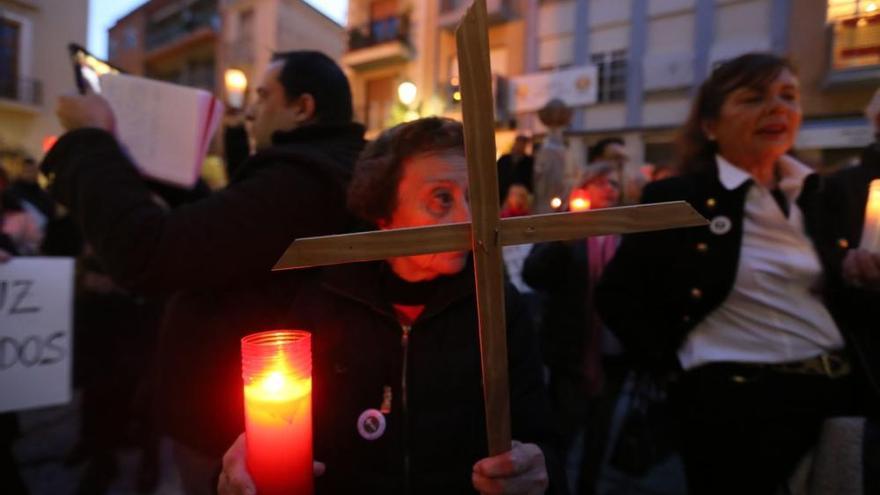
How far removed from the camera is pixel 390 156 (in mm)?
1083

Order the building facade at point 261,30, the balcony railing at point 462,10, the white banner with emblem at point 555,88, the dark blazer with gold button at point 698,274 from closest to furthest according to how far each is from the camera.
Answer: the dark blazer with gold button at point 698,274, the white banner with emblem at point 555,88, the balcony railing at point 462,10, the building facade at point 261,30

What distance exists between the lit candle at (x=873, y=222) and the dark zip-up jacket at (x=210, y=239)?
1.22 m

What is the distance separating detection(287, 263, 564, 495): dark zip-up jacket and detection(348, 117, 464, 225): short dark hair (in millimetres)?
151

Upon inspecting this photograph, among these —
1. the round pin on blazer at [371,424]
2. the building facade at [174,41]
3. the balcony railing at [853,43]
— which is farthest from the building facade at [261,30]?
the round pin on blazer at [371,424]

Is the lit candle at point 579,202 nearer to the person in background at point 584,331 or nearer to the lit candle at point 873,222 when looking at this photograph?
the person in background at point 584,331

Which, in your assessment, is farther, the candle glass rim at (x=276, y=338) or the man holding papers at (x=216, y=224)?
the man holding papers at (x=216, y=224)

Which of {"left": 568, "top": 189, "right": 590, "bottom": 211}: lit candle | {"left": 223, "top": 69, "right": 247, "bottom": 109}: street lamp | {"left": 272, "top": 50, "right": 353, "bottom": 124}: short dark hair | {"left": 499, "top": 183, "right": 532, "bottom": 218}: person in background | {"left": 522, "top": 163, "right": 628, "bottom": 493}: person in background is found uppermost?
{"left": 223, "top": 69, "right": 247, "bottom": 109}: street lamp

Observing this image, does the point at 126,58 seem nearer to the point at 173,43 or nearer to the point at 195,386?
the point at 173,43

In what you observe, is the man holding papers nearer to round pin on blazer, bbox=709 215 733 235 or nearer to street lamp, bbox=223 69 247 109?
round pin on blazer, bbox=709 215 733 235

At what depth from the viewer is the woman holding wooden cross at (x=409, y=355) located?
102 cm

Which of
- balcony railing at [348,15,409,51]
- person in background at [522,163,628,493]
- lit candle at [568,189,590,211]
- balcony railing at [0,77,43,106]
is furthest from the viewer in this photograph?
balcony railing at [348,15,409,51]

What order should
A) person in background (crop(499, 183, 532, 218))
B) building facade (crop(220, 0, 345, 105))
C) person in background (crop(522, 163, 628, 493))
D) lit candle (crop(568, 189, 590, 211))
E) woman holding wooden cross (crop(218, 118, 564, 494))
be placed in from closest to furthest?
woman holding wooden cross (crop(218, 118, 564, 494)), lit candle (crop(568, 189, 590, 211)), person in background (crop(522, 163, 628, 493)), person in background (crop(499, 183, 532, 218)), building facade (crop(220, 0, 345, 105))

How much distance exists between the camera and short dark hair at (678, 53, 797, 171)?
4.95 ft

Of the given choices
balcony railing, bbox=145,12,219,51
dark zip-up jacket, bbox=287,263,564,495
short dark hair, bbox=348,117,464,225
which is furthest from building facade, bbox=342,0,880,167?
balcony railing, bbox=145,12,219,51
